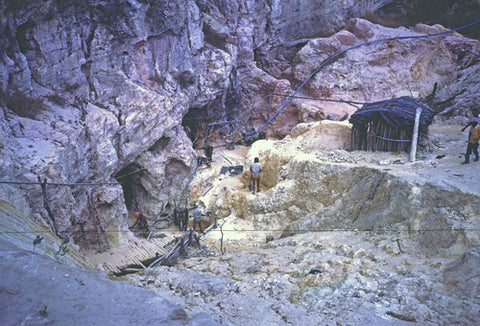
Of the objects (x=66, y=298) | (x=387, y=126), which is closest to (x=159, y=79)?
(x=387, y=126)

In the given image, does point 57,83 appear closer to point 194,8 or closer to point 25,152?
point 25,152

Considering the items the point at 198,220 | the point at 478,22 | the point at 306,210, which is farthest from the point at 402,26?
the point at 198,220

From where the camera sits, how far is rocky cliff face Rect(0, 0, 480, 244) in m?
8.23

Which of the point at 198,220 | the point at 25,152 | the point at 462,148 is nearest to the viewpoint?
the point at 25,152

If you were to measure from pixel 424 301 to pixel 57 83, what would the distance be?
34.9 feet

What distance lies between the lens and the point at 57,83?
9.50 metres

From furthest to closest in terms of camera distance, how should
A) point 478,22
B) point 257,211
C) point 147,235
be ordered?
point 478,22
point 147,235
point 257,211

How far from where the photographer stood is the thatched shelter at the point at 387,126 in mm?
9156

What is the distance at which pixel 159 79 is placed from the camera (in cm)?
1318

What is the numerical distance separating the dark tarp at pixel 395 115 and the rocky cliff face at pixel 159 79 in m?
5.81

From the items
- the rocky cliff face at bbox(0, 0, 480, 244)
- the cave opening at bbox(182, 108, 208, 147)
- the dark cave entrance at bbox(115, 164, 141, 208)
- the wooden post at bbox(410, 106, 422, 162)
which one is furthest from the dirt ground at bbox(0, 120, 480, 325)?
the cave opening at bbox(182, 108, 208, 147)

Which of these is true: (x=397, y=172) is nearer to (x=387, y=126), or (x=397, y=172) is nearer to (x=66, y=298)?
(x=387, y=126)

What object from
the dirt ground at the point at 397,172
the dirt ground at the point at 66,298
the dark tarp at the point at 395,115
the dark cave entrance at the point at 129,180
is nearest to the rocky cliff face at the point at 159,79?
the dark cave entrance at the point at 129,180

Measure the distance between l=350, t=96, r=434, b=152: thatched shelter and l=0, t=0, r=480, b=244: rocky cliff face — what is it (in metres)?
6.02
